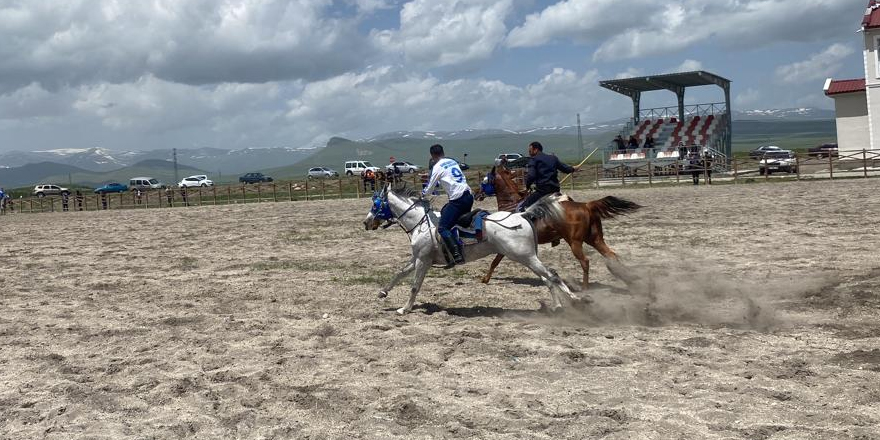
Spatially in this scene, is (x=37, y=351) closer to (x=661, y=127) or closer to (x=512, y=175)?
(x=512, y=175)

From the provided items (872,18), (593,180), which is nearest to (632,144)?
(593,180)

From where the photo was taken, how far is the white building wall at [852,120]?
1617 inches

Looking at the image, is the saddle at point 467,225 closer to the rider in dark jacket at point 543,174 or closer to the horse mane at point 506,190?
the rider in dark jacket at point 543,174

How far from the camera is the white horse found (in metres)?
8.65

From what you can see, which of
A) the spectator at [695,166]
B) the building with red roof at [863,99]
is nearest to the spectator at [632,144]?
the spectator at [695,166]

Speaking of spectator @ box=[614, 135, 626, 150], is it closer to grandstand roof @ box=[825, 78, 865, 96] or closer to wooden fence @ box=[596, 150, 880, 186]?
wooden fence @ box=[596, 150, 880, 186]

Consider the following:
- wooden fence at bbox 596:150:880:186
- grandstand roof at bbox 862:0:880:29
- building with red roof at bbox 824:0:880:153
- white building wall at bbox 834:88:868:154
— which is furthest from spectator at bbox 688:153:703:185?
grandstand roof at bbox 862:0:880:29

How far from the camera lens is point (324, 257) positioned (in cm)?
1467

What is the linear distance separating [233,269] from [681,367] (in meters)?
9.31

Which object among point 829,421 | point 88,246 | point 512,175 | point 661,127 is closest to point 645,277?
point 512,175

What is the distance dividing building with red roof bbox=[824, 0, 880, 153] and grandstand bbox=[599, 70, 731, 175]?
5.94 meters

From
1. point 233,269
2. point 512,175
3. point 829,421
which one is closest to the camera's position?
point 829,421

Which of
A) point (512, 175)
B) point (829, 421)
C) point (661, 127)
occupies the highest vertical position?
point (661, 127)

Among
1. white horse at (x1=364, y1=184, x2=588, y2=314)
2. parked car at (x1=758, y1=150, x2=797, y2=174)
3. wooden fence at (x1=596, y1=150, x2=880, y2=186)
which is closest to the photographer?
white horse at (x1=364, y1=184, x2=588, y2=314)
